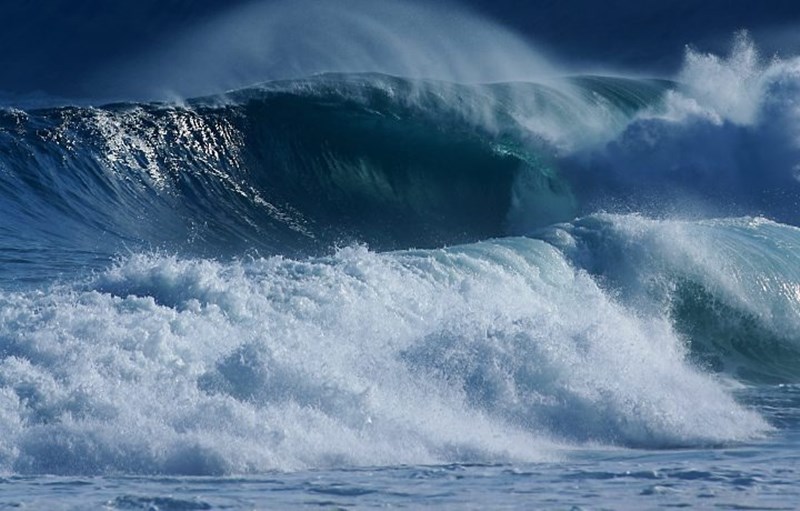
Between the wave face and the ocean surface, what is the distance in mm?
33

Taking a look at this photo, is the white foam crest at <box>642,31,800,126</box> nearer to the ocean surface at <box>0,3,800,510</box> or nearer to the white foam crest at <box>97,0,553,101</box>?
the ocean surface at <box>0,3,800,510</box>

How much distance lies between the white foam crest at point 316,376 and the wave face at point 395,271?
0.08 ft

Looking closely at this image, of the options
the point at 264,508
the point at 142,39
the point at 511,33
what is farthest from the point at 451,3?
the point at 264,508

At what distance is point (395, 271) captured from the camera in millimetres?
11547

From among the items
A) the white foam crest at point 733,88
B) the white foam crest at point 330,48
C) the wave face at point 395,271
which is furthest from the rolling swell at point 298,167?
A: the white foam crest at point 330,48

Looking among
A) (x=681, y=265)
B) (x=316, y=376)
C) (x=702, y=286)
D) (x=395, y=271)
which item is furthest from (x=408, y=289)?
(x=702, y=286)

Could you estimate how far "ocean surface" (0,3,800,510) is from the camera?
7.60 m

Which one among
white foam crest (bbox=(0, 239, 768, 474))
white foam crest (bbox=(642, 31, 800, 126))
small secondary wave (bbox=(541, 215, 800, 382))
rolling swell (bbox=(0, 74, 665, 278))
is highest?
white foam crest (bbox=(642, 31, 800, 126))

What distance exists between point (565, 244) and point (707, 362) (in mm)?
2038

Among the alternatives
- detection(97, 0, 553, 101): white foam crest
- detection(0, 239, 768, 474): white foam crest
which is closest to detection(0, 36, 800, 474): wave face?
Answer: detection(0, 239, 768, 474): white foam crest

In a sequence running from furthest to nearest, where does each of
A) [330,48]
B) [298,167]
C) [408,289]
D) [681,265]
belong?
[330,48] → [298,167] → [681,265] → [408,289]

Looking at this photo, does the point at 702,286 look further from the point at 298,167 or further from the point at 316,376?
the point at 298,167

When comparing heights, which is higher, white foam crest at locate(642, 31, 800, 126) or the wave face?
white foam crest at locate(642, 31, 800, 126)

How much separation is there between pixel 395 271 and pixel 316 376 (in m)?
2.95
